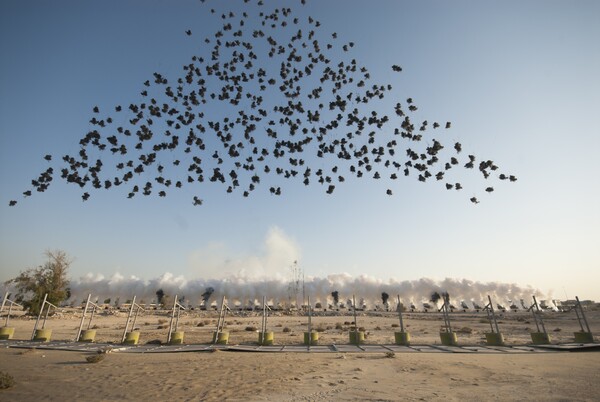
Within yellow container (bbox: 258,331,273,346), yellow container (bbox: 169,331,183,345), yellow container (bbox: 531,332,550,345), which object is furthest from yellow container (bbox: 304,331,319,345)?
yellow container (bbox: 531,332,550,345)

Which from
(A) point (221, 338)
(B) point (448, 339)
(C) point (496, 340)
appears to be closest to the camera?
(C) point (496, 340)

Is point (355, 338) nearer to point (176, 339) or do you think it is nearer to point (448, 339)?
point (448, 339)

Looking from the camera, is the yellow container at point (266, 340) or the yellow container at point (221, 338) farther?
the yellow container at point (221, 338)

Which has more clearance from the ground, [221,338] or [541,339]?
[541,339]

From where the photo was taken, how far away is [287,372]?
15.6m

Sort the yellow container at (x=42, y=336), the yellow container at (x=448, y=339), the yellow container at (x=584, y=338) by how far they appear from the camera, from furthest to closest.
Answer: the yellow container at (x=42, y=336) → the yellow container at (x=448, y=339) → the yellow container at (x=584, y=338)

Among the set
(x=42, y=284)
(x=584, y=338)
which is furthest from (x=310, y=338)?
(x=42, y=284)

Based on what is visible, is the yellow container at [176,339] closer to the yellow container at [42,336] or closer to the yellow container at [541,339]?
the yellow container at [42,336]

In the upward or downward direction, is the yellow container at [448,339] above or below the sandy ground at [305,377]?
above

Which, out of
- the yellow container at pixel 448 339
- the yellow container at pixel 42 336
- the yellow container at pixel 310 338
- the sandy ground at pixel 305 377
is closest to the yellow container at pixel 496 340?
the yellow container at pixel 448 339

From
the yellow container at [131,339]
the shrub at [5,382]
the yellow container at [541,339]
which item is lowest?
the shrub at [5,382]

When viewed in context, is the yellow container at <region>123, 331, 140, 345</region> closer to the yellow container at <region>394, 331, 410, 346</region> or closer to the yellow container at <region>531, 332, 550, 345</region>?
the yellow container at <region>394, 331, 410, 346</region>

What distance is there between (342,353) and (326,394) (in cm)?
998

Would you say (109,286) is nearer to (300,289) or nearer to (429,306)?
(300,289)
